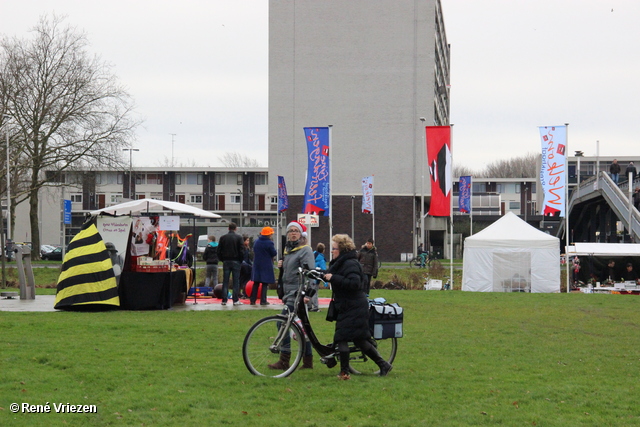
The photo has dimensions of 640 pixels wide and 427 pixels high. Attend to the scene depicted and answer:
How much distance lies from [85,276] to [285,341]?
29.3 ft

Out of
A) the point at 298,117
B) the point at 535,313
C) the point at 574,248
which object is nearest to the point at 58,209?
the point at 298,117

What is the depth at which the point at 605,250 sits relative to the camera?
101 feet

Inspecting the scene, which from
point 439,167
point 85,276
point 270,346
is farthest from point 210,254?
point 270,346

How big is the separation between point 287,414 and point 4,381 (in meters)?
3.24

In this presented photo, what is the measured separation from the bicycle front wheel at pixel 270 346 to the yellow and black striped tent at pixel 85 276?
858 cm

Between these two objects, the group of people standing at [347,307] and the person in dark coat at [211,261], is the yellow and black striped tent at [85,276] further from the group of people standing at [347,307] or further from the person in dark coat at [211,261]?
the group of people standing at [347,307]

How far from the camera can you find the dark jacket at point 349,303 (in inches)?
348

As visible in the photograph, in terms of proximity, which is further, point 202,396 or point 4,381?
point 4,381

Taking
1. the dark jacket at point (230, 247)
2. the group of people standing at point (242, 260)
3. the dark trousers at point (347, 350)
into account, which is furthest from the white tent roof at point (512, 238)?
the dark trousers at point (347, 350)

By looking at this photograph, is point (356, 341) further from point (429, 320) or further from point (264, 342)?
point (429, 320)

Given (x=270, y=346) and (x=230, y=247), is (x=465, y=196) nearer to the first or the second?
(x=230, y=247)

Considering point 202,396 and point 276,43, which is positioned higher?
point 276,43

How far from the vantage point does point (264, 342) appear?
906 centimetres

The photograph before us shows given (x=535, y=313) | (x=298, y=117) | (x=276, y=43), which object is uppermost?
(x=276, y=43)
